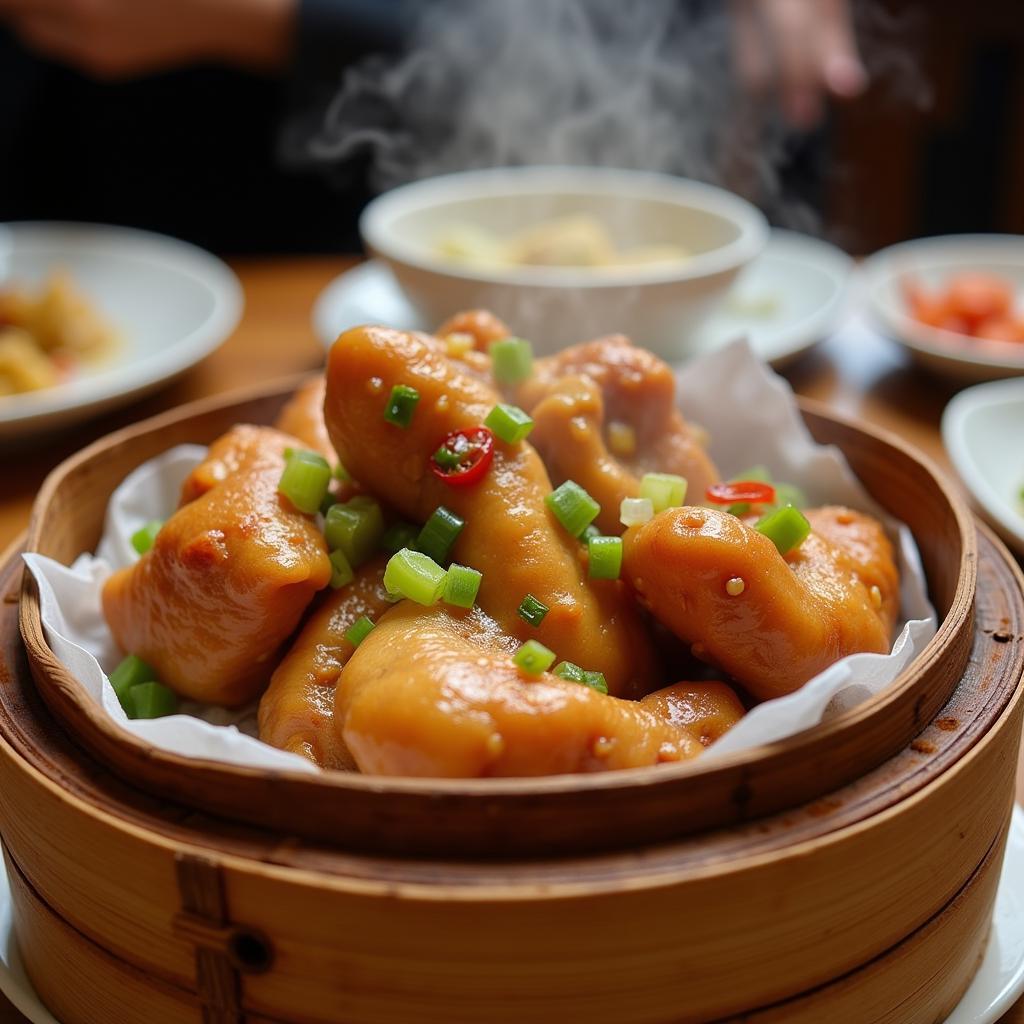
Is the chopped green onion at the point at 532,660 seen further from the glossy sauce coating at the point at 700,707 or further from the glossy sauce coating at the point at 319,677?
the glossy sauce coating at the point at 319,677

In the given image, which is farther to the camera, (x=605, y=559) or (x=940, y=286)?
(x=940, y=286)

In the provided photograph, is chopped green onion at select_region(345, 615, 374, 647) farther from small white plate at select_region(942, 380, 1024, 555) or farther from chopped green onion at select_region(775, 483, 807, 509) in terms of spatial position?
small white plate at select_region(942, 380, 1024, 555)

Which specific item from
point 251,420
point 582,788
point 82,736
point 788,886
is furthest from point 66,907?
point 251,420

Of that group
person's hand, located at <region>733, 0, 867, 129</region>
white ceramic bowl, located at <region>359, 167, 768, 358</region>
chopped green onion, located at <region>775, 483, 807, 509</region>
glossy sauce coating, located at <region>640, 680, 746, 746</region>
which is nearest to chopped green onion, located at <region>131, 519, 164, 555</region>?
glossy sauce coating, located at <region>640, 680, 746, 746</region>

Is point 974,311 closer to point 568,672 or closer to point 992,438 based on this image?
point 992,438

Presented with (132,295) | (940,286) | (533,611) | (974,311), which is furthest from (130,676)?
(940,286)

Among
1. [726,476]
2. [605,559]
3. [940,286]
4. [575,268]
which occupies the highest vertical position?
[605,559]

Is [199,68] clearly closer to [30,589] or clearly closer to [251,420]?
[251,420]
